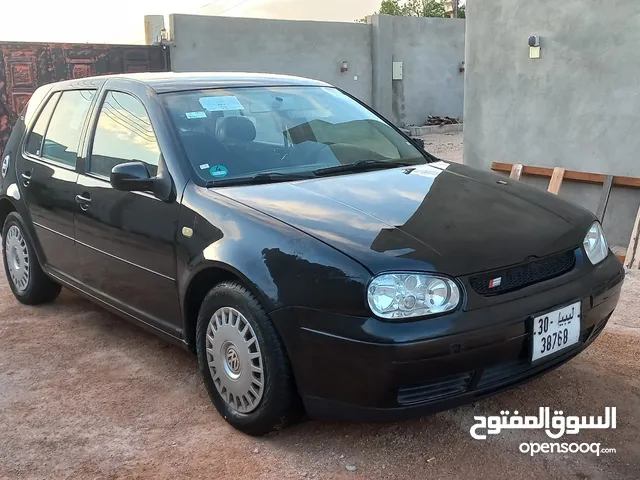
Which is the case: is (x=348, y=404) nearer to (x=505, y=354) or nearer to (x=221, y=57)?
(x=505, y=354)

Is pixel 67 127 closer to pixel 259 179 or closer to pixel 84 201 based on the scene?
pixel 84 201

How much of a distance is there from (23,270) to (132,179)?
2.23m

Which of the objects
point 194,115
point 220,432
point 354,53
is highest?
point 354,53

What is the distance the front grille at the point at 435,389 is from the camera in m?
2.66

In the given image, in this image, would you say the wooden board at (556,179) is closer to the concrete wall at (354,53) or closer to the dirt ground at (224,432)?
the dirt ground at (224,432)

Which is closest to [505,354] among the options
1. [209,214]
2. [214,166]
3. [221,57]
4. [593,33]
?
[209,214]

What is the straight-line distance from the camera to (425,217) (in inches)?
118

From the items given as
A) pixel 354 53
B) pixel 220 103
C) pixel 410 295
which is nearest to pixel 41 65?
pixel 354 53

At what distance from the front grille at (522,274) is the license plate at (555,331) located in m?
0.15

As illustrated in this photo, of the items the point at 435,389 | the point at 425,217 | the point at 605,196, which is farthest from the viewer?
the point at 605,196

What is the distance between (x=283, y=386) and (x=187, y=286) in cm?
75

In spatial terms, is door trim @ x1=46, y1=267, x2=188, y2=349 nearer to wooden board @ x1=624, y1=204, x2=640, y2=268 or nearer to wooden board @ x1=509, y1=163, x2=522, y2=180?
wooden board @ x1=624, y1=204, x2=640, y2=268

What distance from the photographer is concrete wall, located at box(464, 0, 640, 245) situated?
6.55 meters
